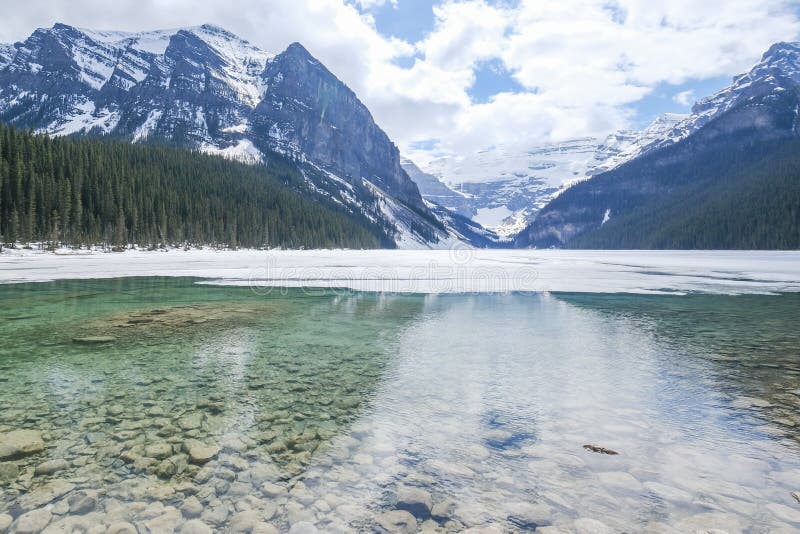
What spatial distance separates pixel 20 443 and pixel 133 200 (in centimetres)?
9630

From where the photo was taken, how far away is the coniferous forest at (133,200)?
6825cm

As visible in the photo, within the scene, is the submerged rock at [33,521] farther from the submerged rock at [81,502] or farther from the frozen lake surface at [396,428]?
the submerged rock at [81,502]

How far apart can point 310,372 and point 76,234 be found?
80.5 metres

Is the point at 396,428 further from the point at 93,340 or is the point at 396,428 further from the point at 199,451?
the point at 93,340

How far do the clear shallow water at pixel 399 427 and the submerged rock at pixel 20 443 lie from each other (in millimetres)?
154

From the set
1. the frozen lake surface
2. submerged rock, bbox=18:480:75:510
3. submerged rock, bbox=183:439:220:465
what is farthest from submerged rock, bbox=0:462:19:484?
submerged rock, bbox=183:439:220:465

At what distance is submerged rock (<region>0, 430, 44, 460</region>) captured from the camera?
216 inches

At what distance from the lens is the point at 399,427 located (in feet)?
21.9

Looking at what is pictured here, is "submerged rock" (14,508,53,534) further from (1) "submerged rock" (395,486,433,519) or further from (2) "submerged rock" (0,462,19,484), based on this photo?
(1) "submerged rock" (395,486,433,519)

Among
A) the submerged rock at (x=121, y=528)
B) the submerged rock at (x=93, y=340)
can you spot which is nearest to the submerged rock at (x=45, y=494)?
the submerged rock at (x=121, y=528)

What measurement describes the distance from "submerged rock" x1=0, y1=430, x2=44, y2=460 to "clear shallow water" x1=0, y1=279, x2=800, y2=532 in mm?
154

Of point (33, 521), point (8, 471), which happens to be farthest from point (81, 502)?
point (8, 471)

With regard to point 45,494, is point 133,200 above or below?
above

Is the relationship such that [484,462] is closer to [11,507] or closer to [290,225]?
[11,507]
